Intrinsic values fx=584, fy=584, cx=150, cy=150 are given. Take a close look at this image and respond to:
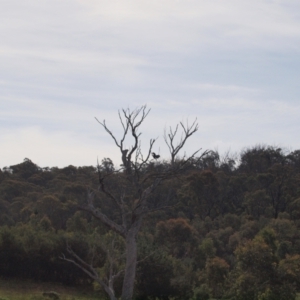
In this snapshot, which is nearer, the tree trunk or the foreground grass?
the tree trunk

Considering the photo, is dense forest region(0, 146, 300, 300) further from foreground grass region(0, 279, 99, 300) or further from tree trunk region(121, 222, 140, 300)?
foreground grass region(0, 279, 99, 300)

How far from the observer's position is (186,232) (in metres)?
37.3

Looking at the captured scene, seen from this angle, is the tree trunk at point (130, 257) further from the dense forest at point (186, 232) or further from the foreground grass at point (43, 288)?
the foreground grass at point (43, 288)

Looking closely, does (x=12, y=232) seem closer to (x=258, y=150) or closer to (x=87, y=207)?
(x=87, y=207)

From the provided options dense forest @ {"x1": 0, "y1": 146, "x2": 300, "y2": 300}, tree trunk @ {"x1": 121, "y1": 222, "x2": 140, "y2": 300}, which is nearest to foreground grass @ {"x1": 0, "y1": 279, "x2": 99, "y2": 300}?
dense forest @ {"x1": 0, "y1": 146, "x2": 300, "y2": 300}

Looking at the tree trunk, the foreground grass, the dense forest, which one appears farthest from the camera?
the foreground grass

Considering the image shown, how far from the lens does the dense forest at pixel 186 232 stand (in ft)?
81.7

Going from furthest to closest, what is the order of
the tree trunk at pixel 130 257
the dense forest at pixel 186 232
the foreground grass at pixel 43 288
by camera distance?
the foreground grass at pixel 43 288, the dense forest at pixel 186 232, the tree trunk at pixel 130 257

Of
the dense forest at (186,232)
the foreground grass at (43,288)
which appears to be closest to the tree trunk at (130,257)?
the dense forest at (186,232)

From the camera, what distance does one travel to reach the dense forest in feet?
81.7

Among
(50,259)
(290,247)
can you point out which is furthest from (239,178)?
(50,259)

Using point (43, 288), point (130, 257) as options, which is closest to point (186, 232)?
point (43, 288)

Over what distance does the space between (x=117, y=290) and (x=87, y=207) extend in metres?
13.4

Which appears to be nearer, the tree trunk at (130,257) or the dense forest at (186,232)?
the tree trunk at (130,257)
